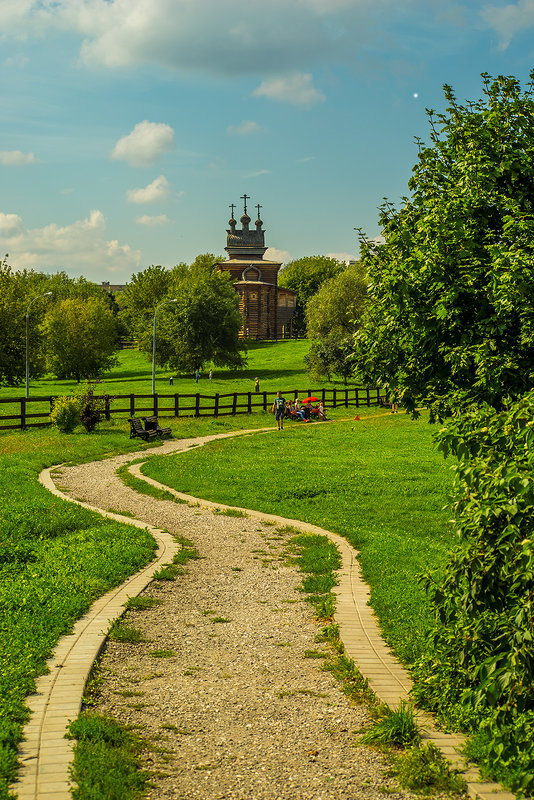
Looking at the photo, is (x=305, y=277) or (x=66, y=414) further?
(x=305, y=277)

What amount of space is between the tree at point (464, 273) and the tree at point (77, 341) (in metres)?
67.1

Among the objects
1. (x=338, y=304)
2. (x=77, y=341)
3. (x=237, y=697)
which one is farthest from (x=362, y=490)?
(x=77, y=341)

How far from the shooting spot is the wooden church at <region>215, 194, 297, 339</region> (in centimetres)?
10912

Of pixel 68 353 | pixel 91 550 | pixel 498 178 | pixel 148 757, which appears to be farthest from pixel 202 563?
pixel 68 353

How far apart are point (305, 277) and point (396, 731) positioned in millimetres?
130673

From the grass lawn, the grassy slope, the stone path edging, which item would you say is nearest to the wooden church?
the grass lawn

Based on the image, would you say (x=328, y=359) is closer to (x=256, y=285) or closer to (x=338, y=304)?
(x=338, y=304)

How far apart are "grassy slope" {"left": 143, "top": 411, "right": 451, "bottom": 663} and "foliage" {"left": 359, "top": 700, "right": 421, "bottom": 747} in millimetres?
1333

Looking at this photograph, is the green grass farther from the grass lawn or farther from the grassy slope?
the grassy slope

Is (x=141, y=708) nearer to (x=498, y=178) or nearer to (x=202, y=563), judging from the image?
(x=202, y=563)

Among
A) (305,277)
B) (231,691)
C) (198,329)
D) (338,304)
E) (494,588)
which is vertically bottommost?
(231,691)

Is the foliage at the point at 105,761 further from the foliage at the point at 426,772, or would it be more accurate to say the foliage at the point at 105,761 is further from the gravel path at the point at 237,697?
the foliage at the point at 426,772

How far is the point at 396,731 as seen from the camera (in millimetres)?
5332

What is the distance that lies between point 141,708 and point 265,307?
4168 inches
